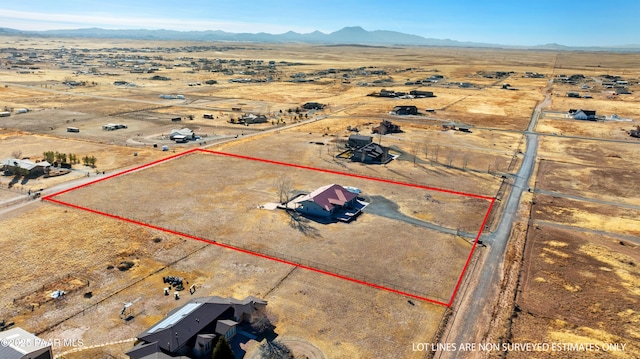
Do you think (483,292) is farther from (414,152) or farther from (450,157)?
(414,152)

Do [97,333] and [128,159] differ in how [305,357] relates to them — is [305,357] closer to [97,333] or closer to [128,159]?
[97,333]

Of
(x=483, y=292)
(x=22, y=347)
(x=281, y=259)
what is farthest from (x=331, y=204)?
(x=22, y=347)

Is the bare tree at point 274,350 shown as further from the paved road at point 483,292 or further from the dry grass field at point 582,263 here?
the dry grass field at point 582,263

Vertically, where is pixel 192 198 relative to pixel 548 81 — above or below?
below

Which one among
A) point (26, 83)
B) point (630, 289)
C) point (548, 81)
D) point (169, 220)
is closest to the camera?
point (630, 289)

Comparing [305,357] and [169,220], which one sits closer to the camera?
[305,357]

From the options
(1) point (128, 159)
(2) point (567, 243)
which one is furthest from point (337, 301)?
(1) point (128, 159)
